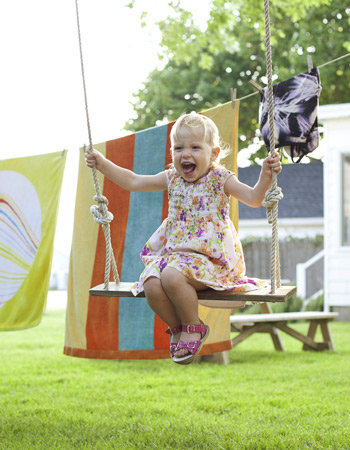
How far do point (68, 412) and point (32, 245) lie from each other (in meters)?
1.10

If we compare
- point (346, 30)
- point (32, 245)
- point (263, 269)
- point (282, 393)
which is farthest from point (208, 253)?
point (346, 30)

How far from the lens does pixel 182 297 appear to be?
7.93 feet

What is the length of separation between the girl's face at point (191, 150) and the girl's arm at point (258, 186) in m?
0.15

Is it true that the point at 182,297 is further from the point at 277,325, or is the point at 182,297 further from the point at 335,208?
the point at 335,208

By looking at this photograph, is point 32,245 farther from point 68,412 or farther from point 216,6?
point 216,6

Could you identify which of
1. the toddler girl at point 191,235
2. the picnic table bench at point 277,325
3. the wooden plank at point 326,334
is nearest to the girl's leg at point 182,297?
the toddler girl at point 191,235

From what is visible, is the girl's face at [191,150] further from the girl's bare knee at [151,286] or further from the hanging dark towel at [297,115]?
Result: the hanging dark towel at [297,115]

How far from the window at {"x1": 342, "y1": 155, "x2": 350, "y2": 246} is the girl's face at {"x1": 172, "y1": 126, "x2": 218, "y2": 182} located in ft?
26.5

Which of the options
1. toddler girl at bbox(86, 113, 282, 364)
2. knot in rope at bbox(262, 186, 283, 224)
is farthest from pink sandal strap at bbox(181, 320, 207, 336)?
knot in rope at bbox(262, 186, 283, 224)

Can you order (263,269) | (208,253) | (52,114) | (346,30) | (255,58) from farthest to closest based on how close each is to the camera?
(255,58) → (346,30) → (263,269) → (52,114) → (208,253)

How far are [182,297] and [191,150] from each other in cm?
65

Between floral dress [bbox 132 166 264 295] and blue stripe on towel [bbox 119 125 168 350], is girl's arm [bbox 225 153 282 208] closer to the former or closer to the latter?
floral dress [bbox 132 166 264 295]

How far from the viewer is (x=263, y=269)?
15.0 metres

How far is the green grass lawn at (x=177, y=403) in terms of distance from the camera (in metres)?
3.27
